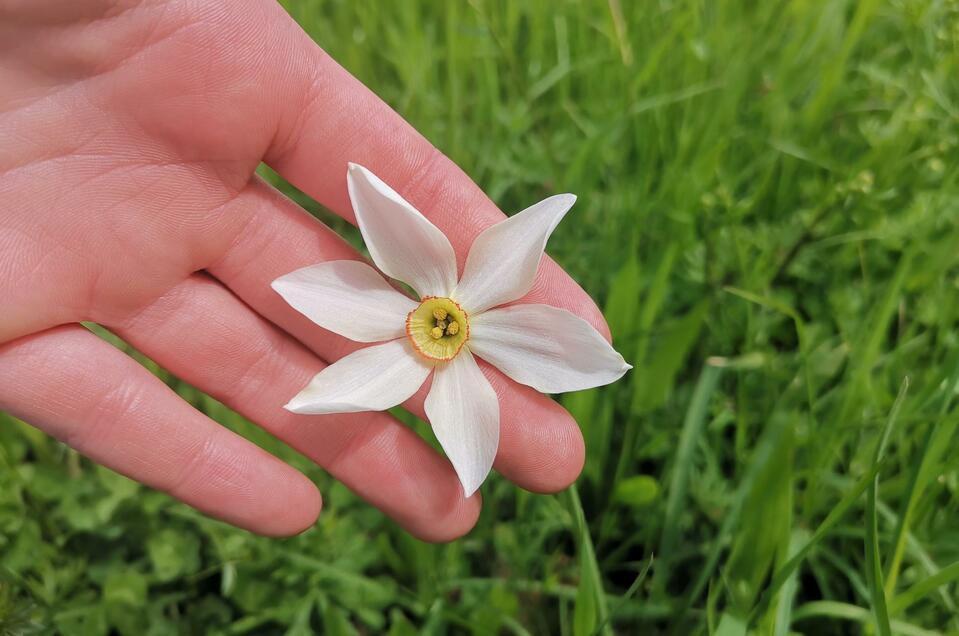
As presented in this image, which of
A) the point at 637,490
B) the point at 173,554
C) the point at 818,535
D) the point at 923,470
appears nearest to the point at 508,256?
the point at 637,490

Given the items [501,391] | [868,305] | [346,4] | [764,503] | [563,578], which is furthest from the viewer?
[346,4]

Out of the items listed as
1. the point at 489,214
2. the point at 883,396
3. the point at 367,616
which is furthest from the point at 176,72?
the point at 883,396

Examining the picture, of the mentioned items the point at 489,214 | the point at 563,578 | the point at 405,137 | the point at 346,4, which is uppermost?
the point at 346,4

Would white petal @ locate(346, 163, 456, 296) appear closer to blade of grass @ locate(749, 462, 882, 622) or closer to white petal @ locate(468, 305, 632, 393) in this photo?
white petal @ locate(468, 305, 632, 393)

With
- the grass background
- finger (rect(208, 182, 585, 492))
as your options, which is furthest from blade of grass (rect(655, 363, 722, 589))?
finger (rect(208, 182, 585, 492))

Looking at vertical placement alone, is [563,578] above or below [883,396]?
below

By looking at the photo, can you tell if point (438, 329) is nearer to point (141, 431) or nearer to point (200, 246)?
point (200, 246)

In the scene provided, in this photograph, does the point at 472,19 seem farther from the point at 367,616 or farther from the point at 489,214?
the point at 367,616
